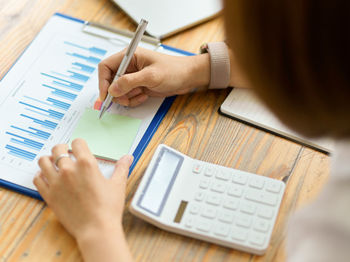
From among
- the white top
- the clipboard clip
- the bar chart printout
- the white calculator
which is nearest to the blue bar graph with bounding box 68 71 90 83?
the bar chart printout

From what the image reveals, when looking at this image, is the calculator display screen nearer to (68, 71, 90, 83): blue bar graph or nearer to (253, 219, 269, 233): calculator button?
(253, 219, 269, 233): calculator button

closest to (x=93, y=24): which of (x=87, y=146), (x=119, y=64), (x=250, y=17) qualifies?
(x=119, y=64)

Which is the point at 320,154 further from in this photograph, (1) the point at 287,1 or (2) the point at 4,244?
(2) the point at 4,244

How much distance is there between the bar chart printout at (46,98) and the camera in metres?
0.73

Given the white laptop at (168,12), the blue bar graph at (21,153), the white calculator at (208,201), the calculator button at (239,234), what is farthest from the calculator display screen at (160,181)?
the white laptop at (168,12)

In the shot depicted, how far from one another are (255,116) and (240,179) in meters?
0.15

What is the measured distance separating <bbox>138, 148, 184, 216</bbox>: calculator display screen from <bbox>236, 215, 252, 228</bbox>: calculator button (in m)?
0.11

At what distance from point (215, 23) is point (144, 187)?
46 centimetres

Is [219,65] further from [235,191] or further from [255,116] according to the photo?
[235,191]

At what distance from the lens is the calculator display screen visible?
0.64 m

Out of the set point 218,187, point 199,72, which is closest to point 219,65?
point 199,72

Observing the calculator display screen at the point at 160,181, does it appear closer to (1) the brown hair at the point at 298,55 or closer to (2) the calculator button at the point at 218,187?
(2) the calculator button at the point at 218,187

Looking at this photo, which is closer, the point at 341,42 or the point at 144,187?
the point at 341,42

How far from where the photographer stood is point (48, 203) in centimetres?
65
